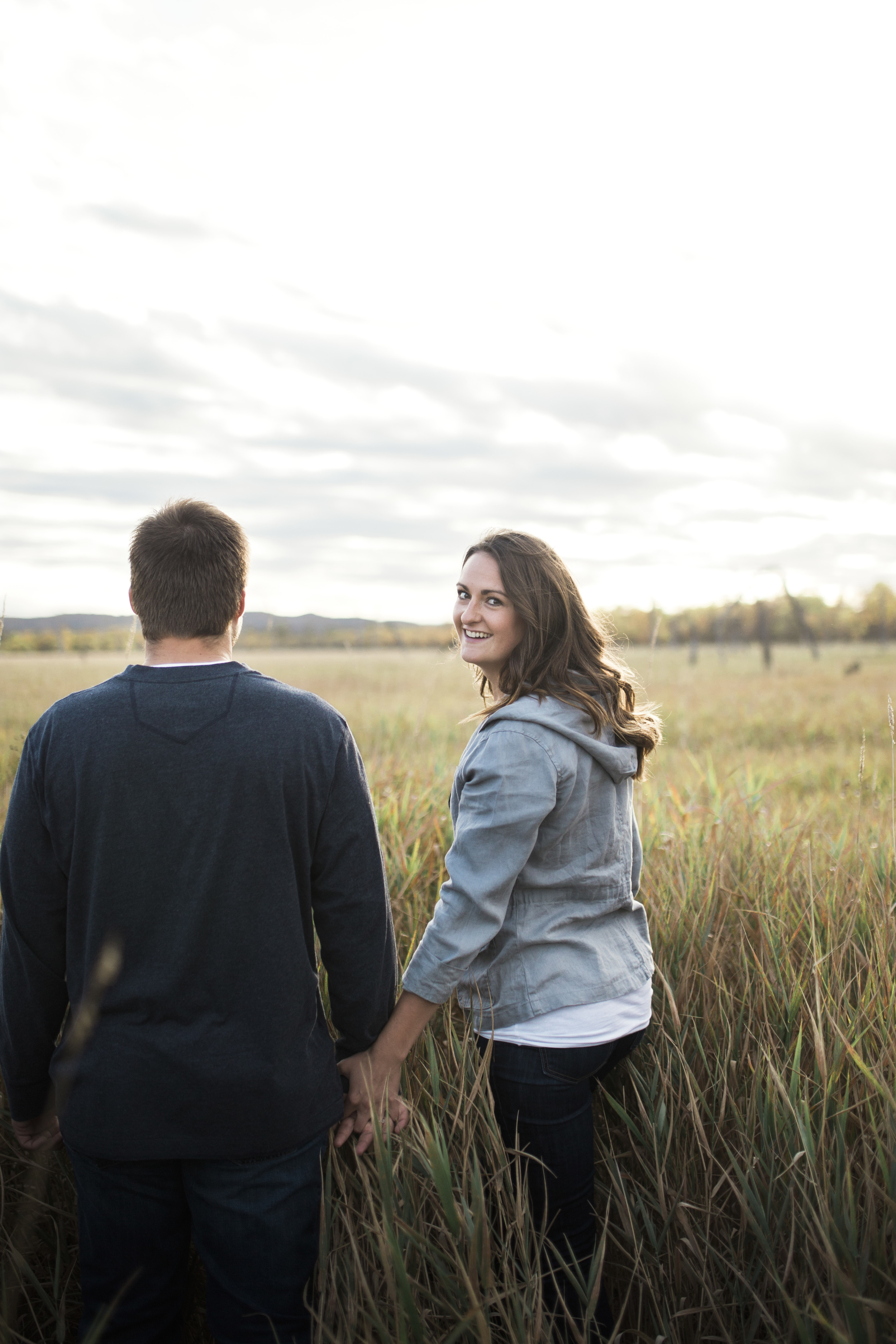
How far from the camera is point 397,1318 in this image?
1.52 meters

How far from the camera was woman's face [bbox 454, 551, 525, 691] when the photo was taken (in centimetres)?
202

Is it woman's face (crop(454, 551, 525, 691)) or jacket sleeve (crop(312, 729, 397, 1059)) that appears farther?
woman's face (crop(454, 551, 525, 691))

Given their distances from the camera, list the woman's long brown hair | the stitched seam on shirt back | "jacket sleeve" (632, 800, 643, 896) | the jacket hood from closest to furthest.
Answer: the stitched seam on shirt back, the jacket hood, the woman's long brown hair, "jacket sleeve" (632, 800, 643, 896)

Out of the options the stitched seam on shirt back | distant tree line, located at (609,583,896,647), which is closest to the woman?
the stitched seam on shirt back

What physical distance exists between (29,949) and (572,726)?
1276 mm

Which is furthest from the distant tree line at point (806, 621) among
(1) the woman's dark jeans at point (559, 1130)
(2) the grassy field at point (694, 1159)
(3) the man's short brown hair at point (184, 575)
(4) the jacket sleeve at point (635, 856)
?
(3) the man's short brown hair at point (184, 575)

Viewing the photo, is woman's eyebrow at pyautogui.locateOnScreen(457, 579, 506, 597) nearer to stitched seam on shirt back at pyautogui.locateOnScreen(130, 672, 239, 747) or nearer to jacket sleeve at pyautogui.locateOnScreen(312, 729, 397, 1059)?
jacket sleeve at pyautogui.locateOnScreen(312, 729, 397, 1059)

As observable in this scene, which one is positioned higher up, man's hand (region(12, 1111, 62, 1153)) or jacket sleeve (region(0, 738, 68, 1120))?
jacket sleeve (region(0, 738, 68, 1120))

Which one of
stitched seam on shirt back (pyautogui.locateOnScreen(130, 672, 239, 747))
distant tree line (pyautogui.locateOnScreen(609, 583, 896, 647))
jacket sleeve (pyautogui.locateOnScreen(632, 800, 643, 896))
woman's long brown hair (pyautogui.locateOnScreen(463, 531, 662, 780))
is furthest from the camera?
distant tree line (pyautogui.locateOnScreen(609, 583, 896, 647))

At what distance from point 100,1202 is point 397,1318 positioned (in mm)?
637

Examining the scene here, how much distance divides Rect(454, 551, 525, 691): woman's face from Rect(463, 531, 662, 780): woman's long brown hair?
0.6 inches

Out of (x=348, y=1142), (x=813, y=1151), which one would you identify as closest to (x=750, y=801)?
(x=813, y=1151)

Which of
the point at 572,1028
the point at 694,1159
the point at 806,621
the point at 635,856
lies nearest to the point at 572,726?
the point at 635,856

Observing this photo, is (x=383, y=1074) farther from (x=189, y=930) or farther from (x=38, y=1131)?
(x=38, y=1131)
